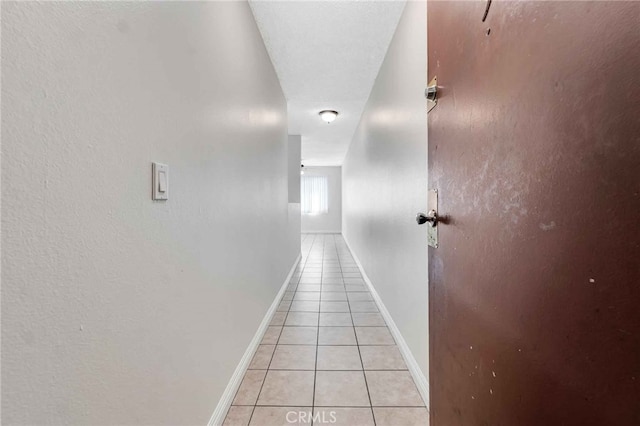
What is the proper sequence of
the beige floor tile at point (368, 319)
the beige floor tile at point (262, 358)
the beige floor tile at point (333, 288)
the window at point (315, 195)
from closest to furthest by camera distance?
the beige floor tile at point (262, 358) < the beige floor tile at point (368, 319) < the beige floor tile at point (333, 288) < the window at point (315, 195)

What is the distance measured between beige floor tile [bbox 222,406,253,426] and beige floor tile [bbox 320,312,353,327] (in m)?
1.07

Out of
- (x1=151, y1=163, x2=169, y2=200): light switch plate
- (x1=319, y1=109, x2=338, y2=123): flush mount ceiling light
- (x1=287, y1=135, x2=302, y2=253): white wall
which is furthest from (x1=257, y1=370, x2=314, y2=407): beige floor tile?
(x1=319, y1=109, x2=338, y2=123): flush mount ceiling light

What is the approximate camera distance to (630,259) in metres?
0.38

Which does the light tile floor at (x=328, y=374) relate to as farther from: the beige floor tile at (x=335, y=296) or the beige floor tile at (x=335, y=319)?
the beige floor tile at (x=335, y=296)

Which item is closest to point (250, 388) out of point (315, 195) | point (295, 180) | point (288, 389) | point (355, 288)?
point (288, 389)

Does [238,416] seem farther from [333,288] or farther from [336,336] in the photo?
[333,288]

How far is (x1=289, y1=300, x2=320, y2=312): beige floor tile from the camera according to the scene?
2.79 metres

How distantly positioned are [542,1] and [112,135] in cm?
98

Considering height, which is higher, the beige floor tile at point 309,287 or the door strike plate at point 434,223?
the door strike plate at point 434,223

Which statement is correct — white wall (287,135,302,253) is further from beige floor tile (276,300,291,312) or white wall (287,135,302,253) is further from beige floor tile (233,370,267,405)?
beige floor tile (233,370,267,405)

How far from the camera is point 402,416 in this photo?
141 centimetres

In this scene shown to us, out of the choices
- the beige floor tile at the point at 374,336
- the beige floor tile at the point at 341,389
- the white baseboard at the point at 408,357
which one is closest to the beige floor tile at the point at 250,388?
the beige floor tile at the point at 341,389

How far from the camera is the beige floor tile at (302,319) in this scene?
248 centimetres

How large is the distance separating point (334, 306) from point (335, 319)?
33 centimetres
